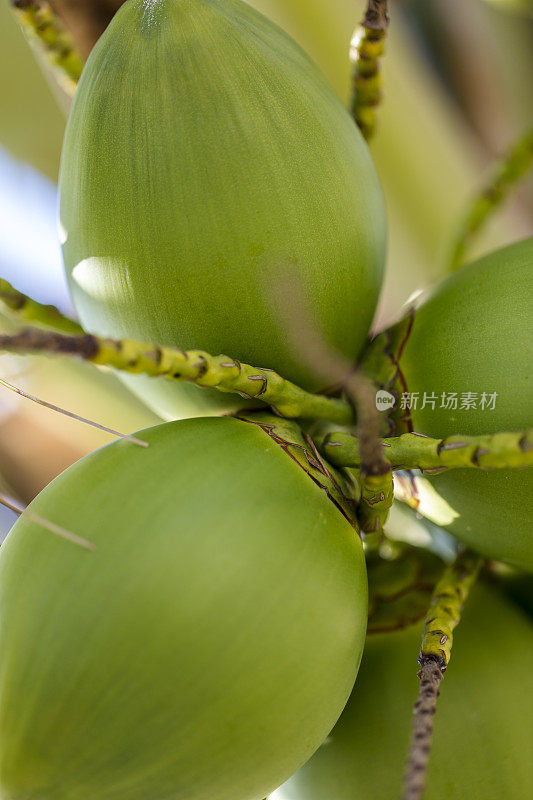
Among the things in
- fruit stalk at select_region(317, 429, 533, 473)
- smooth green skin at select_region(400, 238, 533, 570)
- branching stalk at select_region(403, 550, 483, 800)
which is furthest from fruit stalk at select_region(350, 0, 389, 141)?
branching stalk at select_region(403, 550, 483, 800)

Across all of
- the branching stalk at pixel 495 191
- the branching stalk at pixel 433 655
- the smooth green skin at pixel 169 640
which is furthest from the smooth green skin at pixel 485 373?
the branching stalk at pixel 495 191

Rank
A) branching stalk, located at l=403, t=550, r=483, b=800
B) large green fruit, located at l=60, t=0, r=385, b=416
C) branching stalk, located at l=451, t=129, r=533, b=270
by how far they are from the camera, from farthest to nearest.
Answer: branching stalk, located at l=451, t=129, r=533, b=270
large green fruit, located at l=60, t=0, r=385, b=416
branching stalk, located at l=403, t=550, r=483, b=800

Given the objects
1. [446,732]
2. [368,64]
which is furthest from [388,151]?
[446,732]

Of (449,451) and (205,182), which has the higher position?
(205,182)

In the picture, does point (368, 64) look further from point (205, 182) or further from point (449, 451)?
point (449, 451)

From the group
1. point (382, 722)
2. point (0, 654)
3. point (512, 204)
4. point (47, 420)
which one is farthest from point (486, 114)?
point (0, 654)

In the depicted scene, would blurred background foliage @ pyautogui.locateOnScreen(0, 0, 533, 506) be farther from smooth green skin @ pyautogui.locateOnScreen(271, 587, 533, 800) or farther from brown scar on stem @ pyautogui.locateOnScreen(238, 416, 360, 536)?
smooth green skin @ pyautogui.locateOnScreen(271, 587, 533, 800)
